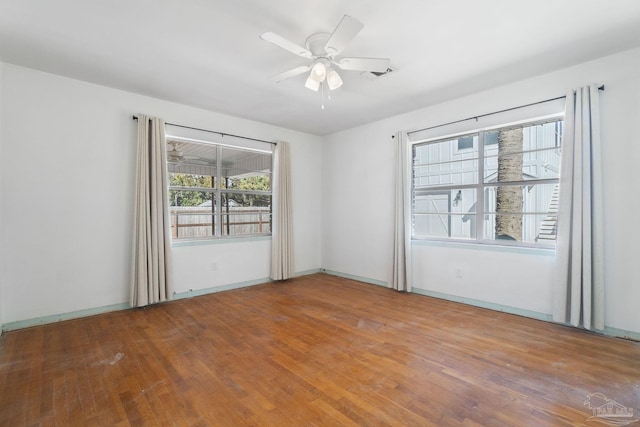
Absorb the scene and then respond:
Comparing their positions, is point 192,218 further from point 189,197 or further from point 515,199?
point 515,199

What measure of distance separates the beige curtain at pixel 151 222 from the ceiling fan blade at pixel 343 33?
Answer: 2692mm

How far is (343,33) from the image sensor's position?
1979 mm

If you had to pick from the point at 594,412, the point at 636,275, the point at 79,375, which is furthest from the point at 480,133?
the point at 79,375

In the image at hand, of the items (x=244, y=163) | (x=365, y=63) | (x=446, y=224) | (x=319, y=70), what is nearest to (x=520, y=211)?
(x=446, y=224)

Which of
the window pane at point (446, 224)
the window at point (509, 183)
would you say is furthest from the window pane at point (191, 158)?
the window pane at point (446, 224)

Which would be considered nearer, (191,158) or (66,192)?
(66,192)

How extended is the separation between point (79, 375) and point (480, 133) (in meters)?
4.79

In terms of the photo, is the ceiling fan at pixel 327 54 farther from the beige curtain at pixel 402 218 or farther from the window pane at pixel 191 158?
the window pane at pixel 191 158

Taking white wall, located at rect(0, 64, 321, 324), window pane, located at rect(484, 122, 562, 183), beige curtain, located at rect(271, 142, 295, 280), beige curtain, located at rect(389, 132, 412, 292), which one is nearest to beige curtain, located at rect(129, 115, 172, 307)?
white wall, located at rect(0, 64, 321, 324)

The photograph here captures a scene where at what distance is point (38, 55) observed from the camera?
2.76 m

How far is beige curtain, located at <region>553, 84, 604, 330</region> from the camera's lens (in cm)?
280

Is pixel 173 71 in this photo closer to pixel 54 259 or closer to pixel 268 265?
pixel 54 259

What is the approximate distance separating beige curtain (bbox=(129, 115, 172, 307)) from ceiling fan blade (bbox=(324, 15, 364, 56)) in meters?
2.69

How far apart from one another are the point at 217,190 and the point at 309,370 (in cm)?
318
